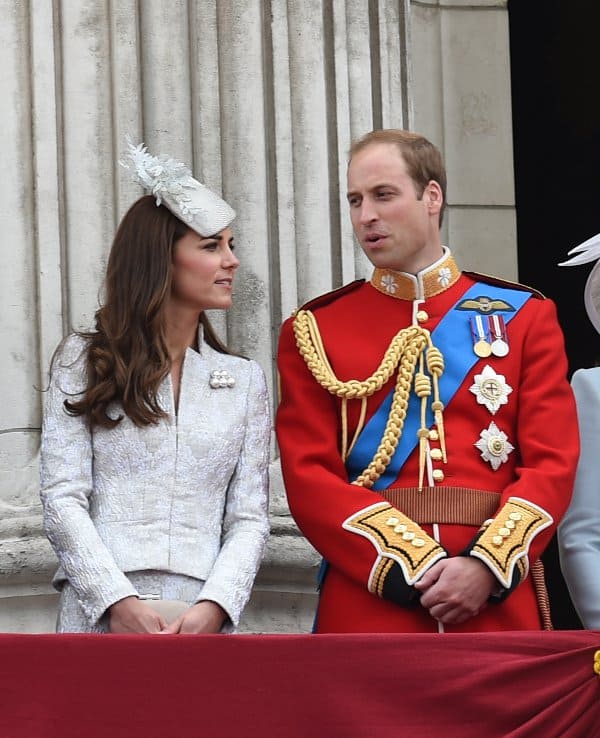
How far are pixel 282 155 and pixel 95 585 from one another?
1.77 m

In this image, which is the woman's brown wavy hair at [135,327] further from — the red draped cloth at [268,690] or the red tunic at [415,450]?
the red draped cloth at [268,690]

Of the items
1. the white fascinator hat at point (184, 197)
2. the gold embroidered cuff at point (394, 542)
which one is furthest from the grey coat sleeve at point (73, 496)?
the gold embroidered cuff at point (394, 542)

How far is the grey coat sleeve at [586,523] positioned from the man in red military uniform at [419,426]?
93 millimetres

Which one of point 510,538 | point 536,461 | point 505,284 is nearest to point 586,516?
point 536,461

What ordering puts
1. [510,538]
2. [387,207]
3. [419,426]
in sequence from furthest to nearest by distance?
[387,207] < [419,426] < [510,538]

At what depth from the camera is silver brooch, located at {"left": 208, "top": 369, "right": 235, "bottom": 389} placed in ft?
13.0

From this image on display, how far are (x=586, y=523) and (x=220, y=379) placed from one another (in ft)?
2.77

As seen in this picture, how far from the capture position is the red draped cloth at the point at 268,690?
3074 mm

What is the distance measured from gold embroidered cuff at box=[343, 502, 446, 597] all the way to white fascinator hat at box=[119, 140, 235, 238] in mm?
818

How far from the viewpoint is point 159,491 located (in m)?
3.79

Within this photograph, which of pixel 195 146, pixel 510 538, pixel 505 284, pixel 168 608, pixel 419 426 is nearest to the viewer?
pixel 510 538

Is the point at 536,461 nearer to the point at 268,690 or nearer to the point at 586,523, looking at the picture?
the point at 586,523

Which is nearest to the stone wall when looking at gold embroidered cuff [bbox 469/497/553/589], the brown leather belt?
the brown leather belt

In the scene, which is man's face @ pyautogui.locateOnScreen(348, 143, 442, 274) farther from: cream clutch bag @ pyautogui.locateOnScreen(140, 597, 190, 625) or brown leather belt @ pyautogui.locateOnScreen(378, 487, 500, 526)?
cream clutch bag @ pyautogui.locateOnScreen(140, 597, 190, 625)
